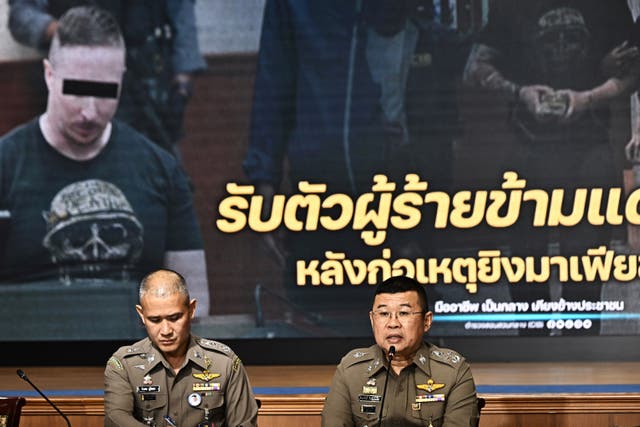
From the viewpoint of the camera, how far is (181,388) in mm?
3363

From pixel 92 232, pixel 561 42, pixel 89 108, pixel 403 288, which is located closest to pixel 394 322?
pixel 403 288

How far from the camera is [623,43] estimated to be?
640 cm

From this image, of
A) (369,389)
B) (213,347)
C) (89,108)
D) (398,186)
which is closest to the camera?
(369,389)

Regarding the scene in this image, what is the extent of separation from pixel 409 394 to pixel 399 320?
0.25 meters

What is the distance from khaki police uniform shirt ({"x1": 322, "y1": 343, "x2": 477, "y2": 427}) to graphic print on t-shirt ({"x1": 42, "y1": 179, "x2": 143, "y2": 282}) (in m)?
3.81

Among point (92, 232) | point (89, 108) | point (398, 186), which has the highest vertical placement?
point (89, 108)

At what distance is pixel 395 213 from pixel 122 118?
2032 millimetres

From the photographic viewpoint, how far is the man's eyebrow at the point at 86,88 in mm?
6969

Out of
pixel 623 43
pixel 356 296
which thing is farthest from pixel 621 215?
pixel 356 296

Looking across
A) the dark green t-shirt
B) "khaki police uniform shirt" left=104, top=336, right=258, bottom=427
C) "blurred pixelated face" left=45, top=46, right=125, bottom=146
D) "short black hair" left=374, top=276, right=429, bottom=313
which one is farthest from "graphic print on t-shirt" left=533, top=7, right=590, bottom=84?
"khaki police uniform shirt" left=104, top=336, right=258, bottom=427

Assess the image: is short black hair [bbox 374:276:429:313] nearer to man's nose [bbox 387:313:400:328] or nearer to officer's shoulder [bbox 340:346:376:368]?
man's nose [bbox 387:313:400:328]

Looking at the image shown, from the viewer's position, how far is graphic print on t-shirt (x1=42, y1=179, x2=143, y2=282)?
6883mm

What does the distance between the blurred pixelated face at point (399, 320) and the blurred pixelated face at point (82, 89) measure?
415 centimetres

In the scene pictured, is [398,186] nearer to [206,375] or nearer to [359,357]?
[359,357]
